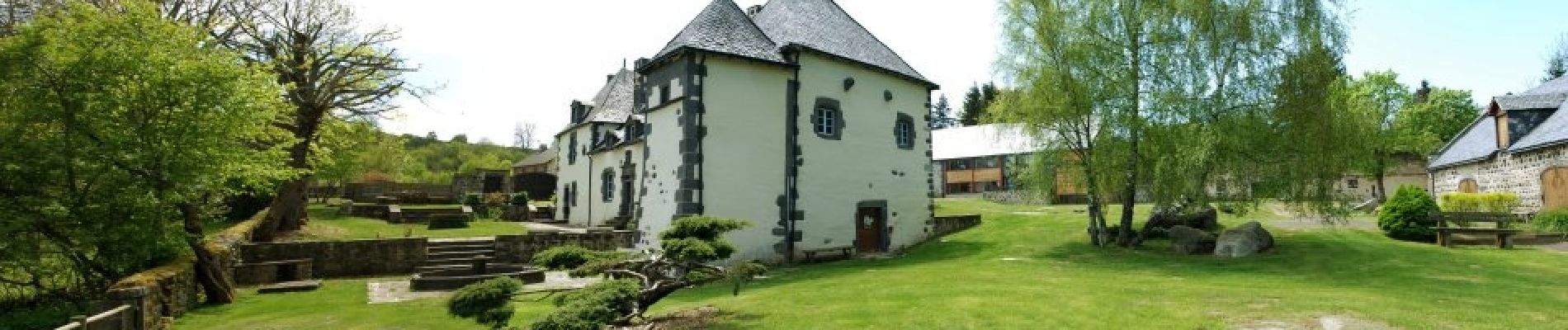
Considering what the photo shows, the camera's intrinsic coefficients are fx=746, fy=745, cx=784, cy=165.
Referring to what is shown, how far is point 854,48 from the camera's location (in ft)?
69.7

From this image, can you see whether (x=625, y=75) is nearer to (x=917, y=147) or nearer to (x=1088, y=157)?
(x=917, y=147)

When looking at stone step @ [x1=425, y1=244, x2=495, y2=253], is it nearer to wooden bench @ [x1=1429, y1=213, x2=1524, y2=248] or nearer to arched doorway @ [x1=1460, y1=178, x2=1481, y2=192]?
wooden bench @ [x1=1429, y1=213, x2=1524, y2=248]

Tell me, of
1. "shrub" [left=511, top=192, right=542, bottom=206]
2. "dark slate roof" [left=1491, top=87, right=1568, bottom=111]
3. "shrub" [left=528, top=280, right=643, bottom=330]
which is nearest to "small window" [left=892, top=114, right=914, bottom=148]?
"shrub" [left=528, top=280, right=643, bottom=330]

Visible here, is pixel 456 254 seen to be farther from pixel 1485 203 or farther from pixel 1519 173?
pixel 1519 173

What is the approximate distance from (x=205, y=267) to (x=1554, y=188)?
3260 centimetres

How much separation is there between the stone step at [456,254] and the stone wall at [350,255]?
33 cm

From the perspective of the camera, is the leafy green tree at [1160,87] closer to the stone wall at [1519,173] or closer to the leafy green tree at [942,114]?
the stone wall at [1519,173]

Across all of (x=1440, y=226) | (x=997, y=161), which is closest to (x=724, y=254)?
(x=1440, y=226)

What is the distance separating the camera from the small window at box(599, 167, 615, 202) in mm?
30938

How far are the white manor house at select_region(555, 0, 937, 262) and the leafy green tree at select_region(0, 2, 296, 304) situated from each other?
28.0 feet

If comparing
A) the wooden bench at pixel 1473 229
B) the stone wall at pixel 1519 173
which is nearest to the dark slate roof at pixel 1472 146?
the stone wall at pixel 1519 173

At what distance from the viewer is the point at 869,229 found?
21.2 m

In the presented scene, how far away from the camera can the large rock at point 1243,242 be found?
53.9 ft

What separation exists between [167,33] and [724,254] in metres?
10.3
